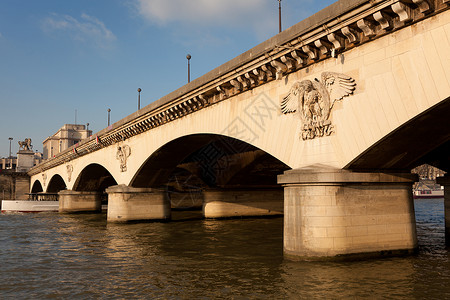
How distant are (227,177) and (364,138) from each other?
65.9 feet

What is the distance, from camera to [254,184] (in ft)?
108

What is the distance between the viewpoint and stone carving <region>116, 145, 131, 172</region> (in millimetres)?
31217

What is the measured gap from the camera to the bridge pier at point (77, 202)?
46.8m

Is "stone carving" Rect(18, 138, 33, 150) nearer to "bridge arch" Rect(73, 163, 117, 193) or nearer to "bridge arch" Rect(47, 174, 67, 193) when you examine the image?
"bridge arch" Rect(47, 174, 67, 193)

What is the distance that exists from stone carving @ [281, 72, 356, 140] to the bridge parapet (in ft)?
2.54

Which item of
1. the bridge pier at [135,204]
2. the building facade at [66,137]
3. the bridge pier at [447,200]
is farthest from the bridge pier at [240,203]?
the building facade at [66,137]

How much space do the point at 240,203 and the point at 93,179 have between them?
2212 centimetres

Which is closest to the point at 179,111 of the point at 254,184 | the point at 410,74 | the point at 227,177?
the point at 227,177

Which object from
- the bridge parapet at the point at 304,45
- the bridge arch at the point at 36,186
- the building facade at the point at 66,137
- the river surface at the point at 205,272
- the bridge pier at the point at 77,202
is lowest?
the river surface at the point at 205,272

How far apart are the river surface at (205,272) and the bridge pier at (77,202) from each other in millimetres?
27449

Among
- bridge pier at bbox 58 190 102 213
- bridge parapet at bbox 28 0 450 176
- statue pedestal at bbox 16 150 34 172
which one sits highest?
statue pedestal at bbox 16 150 34 172

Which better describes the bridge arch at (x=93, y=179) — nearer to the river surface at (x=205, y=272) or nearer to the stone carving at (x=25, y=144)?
the river surface at (x=205, y=272)

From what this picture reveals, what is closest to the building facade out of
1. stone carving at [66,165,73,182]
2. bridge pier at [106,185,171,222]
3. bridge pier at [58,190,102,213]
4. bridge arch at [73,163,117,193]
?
stone carving at [66,165,73,182]

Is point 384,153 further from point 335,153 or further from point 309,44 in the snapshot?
point 309,44
